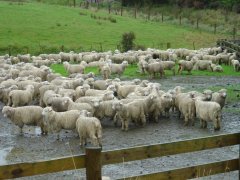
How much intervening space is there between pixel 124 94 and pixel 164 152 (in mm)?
12377

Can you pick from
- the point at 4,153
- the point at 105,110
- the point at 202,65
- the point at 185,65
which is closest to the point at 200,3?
the point at 202,65

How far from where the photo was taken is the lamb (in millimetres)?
14133

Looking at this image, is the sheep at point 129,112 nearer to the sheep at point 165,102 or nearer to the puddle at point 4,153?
the sheep at point 165,102

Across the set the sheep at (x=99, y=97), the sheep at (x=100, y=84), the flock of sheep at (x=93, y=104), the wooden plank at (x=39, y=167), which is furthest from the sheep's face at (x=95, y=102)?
the wooden plank at (x=39, y=167)

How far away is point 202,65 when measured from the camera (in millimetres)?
29328

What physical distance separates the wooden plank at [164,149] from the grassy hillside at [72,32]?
1319 inches

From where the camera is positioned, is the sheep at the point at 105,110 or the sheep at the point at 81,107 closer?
the sheep at the point at 81,107

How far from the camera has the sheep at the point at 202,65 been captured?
29.1 meters

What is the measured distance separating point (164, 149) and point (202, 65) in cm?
2350

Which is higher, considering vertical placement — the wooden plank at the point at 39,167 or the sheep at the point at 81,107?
the wooden plank at the point at 39,167

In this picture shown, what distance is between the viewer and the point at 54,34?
1762 inches

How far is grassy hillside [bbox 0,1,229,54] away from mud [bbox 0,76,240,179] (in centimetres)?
2430

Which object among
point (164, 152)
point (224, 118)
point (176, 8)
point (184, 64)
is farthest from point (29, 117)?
point (176, 8)

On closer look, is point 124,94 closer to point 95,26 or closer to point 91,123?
point 91,123
